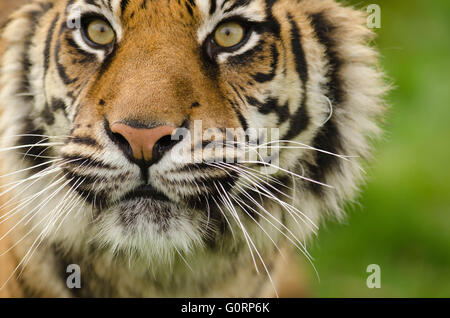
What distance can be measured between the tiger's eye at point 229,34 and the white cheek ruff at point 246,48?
0.03 m

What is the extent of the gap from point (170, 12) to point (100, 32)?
0.24 metres

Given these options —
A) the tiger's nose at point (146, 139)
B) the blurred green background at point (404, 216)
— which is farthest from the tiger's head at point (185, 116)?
the blurred green background at point (404, 216)

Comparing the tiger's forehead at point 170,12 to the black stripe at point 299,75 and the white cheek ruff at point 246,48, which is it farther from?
the black stripe at point 299,75

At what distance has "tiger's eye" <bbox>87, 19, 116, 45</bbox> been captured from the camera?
2.03 metres

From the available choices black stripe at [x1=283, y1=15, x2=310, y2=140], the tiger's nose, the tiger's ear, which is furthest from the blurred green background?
the tiger's ear

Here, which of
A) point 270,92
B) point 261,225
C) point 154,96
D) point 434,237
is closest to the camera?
point 154,96

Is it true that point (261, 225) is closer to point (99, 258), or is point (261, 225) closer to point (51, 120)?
point (99, 258)

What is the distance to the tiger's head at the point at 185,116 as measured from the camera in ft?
6.07

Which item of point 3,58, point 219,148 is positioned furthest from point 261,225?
point 3,58

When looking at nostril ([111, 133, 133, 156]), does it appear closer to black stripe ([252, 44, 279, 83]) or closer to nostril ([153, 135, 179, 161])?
nostril ([153, 135, 179, 161])

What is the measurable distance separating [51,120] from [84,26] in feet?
1.05

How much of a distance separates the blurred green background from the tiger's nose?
1444 millimetres

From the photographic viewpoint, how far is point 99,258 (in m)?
2.24

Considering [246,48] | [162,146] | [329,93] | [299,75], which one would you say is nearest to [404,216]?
[329,93]
